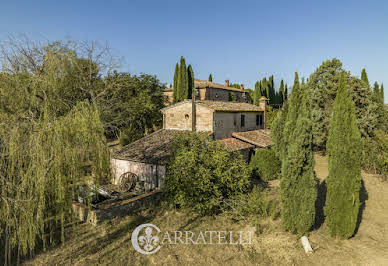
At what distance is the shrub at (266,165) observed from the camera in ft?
58.7

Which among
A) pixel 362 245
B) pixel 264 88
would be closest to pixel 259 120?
pixel 362 245

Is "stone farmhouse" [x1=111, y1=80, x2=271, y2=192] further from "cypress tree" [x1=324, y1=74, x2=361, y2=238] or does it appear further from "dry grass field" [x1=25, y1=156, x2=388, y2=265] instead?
"cypress tree" [x1=324, y1=74, x2=361, y2=238]

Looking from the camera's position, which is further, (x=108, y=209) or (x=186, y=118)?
(x=186, y=118)

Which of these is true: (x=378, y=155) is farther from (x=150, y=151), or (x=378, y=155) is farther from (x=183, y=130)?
(x=150, y=151)

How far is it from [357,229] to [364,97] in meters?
19.3

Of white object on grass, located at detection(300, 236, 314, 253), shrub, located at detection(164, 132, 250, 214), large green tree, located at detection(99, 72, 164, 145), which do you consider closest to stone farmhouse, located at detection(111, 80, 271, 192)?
shrub, located at detection(164, 132, 250, 214)

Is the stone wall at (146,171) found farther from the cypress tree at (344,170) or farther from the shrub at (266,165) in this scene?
the cypress tree at (344,170)

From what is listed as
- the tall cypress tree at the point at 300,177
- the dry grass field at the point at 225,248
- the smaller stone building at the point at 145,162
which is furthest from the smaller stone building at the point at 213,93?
the tall cypress tree at the point at 300,177

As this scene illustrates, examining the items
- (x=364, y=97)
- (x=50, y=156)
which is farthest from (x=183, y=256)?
(x=364, y=97)

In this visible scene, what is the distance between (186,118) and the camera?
2156 cm

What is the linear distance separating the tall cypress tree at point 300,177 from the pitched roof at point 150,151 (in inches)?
312

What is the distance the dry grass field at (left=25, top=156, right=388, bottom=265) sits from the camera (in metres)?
7.84

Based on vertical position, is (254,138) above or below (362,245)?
above

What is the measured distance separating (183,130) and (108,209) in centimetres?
1131
